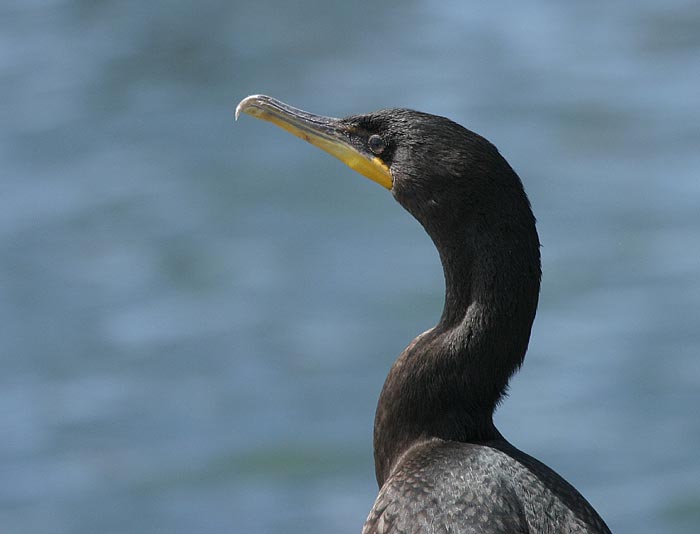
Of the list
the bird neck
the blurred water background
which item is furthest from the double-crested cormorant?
the blurred water background

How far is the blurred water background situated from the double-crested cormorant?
6067 mm

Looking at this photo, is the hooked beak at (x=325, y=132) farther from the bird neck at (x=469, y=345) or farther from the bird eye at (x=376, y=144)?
the bird neck at (x=469, y=345)

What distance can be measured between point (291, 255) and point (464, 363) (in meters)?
8.74

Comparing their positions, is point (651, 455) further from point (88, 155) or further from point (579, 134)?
point (88, 155)

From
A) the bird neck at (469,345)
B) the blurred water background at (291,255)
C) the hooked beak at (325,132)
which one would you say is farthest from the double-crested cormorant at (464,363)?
the blurred water background at (291,255)

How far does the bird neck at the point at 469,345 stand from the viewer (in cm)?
542

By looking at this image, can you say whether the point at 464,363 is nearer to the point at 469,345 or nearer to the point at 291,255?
the point at 469,345

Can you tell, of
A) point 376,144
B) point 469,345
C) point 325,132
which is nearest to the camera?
point 469,345

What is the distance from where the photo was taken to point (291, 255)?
46.6 ft

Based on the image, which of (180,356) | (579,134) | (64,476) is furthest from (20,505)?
(579,134)

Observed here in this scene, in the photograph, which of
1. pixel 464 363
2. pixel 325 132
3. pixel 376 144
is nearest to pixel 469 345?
pixel 464 363

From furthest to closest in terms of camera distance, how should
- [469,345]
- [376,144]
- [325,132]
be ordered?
1. [325,132]
2. [376,144]
3. [469,345]

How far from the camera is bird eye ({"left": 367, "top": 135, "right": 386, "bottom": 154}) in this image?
579 cm

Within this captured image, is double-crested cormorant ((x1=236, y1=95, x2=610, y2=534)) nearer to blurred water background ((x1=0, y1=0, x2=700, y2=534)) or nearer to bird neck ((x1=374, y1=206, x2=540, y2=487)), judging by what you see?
bird neck ((x1=374, y1=206, x2=540, y2=487))
